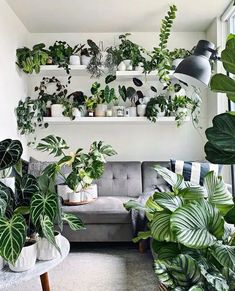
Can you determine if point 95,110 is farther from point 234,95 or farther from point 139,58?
point 234,95

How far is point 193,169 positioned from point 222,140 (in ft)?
7.95

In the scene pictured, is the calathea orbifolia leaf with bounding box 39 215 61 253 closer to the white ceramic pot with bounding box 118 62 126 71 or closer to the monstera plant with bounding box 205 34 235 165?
the monstera plant with bounding box 205 34 235 165

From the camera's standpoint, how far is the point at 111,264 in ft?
9.18

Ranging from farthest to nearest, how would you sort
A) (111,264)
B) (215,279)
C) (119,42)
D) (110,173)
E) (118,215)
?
1. (119,42)
2. (110,173)
3. (118,215)
4. (111,264)
5. (215,279)

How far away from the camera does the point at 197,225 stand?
1.09 metres

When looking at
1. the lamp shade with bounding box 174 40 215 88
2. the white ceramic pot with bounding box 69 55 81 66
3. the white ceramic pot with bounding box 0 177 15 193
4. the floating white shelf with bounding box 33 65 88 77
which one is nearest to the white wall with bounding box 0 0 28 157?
the floating white shelf with bounding box 33 65 88 77

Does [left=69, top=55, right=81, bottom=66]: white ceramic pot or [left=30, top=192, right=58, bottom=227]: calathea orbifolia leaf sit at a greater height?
[left=69, top=55, right=81, bottom=66]: white ceramic pot

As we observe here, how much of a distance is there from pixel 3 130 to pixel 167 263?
102 inches

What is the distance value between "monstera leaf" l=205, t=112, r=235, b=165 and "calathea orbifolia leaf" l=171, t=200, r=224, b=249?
7.1 inches

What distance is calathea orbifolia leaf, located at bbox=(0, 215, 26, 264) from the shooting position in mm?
1378

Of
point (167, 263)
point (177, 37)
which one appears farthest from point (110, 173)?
point (167, 263)

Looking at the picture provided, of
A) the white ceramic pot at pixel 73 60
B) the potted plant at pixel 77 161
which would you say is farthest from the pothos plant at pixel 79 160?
the white ceramic pot at pixel 73 60

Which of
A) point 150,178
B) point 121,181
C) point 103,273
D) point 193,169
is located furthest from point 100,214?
point 193,169

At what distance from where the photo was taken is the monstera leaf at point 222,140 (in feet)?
3.43
